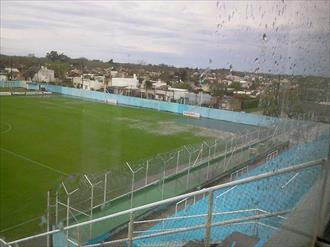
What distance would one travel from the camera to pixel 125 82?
9836 mm

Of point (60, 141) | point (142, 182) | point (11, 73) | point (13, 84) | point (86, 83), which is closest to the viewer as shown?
point (142, 182)

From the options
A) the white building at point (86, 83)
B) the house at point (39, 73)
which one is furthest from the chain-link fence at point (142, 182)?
the white building at point (86, 83)

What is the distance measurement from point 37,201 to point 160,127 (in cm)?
610

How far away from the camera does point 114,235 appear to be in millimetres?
2693

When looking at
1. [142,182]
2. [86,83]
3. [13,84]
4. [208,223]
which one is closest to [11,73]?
[86,83]

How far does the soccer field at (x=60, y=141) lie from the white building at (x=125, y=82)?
1061 millimetres

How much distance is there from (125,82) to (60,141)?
8.63 ft

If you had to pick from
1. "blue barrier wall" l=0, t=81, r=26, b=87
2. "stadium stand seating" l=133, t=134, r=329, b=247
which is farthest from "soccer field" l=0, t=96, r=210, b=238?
"stadium stand seating" l=133, t=134, r=329, b=247

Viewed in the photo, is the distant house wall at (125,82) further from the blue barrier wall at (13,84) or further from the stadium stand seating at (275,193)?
the stadium stand seating at (275,193)

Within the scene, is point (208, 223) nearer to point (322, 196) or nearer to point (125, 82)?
point (322, 196)

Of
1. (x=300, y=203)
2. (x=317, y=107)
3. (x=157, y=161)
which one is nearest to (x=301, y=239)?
(x=300, y=203)

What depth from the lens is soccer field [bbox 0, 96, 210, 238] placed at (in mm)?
4445

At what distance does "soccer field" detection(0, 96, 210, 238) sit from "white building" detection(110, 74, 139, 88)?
1.06 m

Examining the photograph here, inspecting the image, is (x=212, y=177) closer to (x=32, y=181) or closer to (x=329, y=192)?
(x=32, y=181)
